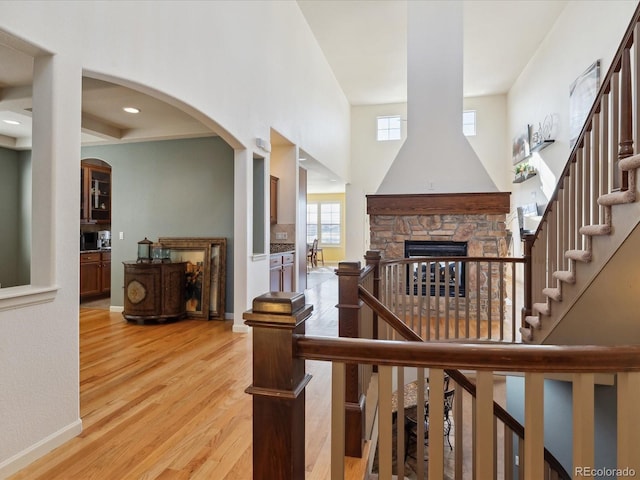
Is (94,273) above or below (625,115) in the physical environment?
below

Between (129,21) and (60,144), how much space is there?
3.80 feet

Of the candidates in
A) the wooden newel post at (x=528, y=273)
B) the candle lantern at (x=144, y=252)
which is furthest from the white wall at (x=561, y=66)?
the candle lantern at (x=144, y=252)

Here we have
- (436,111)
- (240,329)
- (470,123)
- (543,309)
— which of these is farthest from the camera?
(470,123)

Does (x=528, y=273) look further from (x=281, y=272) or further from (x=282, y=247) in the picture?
(x=282, y=247)

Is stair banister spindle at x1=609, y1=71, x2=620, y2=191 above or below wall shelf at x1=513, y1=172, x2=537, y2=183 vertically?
below

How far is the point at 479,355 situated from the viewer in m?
0.87

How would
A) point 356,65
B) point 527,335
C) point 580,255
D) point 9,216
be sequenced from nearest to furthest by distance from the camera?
point 580,255 < point 527,335 < point 9,216 < point 356,65

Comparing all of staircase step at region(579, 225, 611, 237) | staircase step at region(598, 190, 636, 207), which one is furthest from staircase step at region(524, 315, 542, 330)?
staircase step at region(598, 190, 636, 207)

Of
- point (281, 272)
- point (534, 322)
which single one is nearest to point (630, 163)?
point (534, 322)

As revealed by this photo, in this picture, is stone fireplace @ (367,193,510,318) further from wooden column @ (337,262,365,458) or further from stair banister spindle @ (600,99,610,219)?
wooden column @ (337,262,365,458)

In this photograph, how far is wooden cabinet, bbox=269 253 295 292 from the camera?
4.98 metres

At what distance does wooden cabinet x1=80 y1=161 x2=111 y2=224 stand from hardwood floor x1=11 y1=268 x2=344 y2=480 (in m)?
3.19

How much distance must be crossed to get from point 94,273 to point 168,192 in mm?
2419

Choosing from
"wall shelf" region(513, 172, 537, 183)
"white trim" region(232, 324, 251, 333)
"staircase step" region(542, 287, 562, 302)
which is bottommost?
"white trim" region(232, 324, 251, 333)
